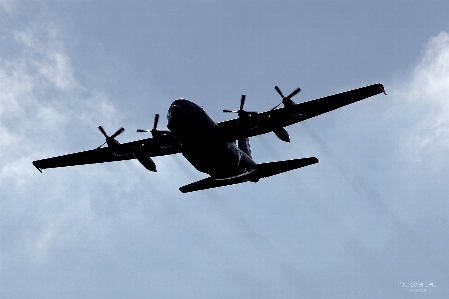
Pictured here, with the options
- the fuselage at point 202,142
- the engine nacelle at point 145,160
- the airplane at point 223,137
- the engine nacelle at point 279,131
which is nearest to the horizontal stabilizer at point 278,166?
the airplane at point 223,137

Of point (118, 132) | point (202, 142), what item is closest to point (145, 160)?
point (118, 132)

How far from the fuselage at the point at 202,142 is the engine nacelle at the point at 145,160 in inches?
133

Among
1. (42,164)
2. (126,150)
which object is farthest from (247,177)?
(42,164)

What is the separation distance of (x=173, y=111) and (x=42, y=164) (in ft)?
52.0

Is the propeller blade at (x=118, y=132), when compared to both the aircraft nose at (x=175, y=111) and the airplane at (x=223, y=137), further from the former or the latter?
the aircraft nose at (x=175, y=111)

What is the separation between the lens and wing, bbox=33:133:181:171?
3591 cm

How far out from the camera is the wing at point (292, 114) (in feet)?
102

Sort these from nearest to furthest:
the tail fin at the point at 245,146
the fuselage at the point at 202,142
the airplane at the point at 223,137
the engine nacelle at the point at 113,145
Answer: the fuselage at the point at 202,142, the airplane at the point at 223,137, the engine nacelle at the point at 113,145, the tail fin at the point at 245,146

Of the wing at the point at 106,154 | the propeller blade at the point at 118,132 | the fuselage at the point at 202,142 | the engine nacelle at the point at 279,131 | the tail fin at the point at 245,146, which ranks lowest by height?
the fuselage at the point at 202,142

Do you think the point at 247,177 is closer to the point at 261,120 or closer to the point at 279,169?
the point at 279,169

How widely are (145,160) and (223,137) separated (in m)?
6.12

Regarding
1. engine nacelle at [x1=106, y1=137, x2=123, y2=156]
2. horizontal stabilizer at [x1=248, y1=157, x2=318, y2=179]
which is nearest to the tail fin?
horizontal stabilizer at [x1=248, y1=157, x2=318, y2=179]

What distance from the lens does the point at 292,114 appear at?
99.6 feet

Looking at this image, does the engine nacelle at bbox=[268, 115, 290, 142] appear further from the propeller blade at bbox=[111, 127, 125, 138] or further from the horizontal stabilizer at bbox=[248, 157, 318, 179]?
the propeller blade at bbox=[111, 127, 125, 138]
